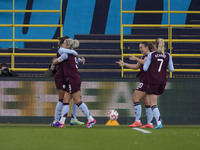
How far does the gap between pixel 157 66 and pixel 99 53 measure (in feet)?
22.1

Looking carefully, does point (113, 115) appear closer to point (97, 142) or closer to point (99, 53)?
point (99, 53)

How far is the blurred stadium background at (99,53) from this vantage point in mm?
12781

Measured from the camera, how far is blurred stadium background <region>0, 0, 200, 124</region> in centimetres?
1278

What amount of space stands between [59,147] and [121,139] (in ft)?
4.26

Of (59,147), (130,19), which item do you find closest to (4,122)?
(59,147)

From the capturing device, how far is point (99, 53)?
16.9 metres

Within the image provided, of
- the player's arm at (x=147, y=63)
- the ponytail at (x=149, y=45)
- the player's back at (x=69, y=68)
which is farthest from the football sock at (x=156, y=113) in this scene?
the player's back at (x=69, y=68)

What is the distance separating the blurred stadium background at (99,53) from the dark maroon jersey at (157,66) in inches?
101

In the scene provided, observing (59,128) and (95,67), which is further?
(95,67)

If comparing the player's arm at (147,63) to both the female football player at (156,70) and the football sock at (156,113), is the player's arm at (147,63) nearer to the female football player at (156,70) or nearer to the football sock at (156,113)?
the female football player at (156,70)

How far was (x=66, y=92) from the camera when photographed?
10.6 metres

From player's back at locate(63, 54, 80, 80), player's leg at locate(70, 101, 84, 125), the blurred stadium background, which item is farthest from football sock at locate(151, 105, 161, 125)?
the blurred stadium background

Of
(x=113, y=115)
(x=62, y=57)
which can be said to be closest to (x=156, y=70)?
(x=62, y=57)

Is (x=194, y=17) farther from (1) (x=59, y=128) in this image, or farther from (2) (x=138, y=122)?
(1) (x=59, y=128)
